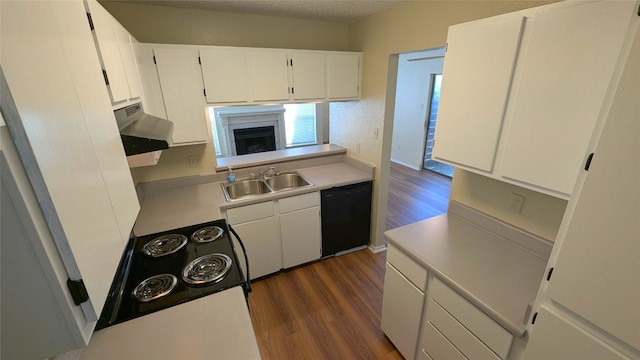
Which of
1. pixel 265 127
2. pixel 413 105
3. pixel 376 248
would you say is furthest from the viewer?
pixel 265 127

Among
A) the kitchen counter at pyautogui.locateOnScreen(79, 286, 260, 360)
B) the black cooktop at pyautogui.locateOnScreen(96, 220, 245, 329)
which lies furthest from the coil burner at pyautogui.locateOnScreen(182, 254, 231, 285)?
the kitchen counter at pyautogui.locateOnScreen(79, 286, 260, 360)

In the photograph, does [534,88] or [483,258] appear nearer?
[534,88]

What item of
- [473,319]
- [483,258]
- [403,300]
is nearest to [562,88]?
[483,258]

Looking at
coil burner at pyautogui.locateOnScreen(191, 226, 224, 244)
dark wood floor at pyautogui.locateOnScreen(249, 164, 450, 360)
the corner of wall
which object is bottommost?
dark wood floor at pyautogui.locateOnScreen(249, 164, 450, 360)

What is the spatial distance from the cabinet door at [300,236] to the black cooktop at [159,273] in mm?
798

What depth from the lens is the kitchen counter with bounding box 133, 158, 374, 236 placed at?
1949 millimetres

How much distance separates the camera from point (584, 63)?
96 centimetres

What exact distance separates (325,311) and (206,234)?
1.21 meters

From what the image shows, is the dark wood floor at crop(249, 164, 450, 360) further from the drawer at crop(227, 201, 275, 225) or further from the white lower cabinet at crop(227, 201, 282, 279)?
the drawer at crop(227, 201, 275, 225)

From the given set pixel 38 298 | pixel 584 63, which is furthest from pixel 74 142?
pixel 584 63

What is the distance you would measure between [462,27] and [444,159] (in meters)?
0.70

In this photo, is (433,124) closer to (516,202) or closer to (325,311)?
(516,202)

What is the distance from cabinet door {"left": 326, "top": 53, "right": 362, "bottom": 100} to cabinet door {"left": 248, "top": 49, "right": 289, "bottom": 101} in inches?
18.1

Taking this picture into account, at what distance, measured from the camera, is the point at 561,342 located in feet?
2.82
